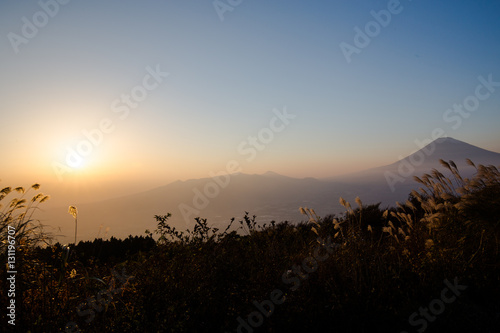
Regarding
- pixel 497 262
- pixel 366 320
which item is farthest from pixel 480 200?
pixel 366 320

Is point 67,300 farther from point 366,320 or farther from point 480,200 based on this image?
point 480,200

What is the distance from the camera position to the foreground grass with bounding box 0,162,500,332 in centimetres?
334

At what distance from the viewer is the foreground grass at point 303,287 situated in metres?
3.34

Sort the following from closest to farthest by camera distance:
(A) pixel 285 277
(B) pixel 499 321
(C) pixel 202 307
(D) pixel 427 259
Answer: (B) pixel 499 321, (C) pixel 202 307, (A) pixel 285 277, (D) pixel 427 259

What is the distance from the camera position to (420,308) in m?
3.42

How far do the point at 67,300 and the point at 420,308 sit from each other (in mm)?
4175

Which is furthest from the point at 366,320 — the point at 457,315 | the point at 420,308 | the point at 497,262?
the point at 497,262

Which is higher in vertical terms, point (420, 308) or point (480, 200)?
point (480, 200)

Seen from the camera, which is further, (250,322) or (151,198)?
(151,198)

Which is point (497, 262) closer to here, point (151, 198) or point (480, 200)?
point (480, 200)

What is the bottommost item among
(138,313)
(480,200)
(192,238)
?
(138,313)

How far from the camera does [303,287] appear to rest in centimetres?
389

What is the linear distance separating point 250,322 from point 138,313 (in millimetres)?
1249

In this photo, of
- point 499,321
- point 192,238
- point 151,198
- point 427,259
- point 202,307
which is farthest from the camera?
point 151,198
